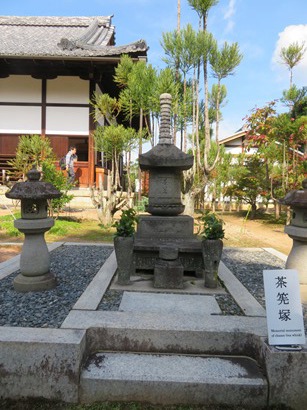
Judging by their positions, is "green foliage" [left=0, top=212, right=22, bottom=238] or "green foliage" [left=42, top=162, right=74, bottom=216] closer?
"green foliage" [left=0, top=212, right=22, bottom=238]

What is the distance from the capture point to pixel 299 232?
3.80 metres

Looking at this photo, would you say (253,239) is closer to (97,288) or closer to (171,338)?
(97,288)

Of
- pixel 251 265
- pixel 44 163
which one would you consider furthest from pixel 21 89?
pixel 251 265

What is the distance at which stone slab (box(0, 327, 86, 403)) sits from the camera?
213 centimetres

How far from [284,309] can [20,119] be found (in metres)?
13.3

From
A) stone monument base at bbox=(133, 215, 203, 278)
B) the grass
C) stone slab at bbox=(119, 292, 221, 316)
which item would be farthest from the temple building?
the grass

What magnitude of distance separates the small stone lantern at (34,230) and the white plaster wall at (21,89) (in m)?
10.8

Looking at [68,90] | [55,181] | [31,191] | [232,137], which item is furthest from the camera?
[232,137]

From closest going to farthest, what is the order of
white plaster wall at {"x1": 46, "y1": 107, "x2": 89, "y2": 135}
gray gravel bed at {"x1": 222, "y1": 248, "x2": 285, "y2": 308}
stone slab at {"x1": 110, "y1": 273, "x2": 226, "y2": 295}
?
stone slab at {"x1": 110, "y1": 273, "x2": 226, "y2": 295}
gray gravel bed at {"x1": 222, "y1": 248, "x2": 285, "y2": 308}
white plaster wall at {"x1": 46, "y1": 107, "x2": 89, "y2": 135}

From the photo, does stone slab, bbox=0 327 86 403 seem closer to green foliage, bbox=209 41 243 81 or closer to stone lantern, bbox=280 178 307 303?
stone lantern, bbox=280 178 307 303

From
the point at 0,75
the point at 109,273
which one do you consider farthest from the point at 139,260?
the point at 0,75

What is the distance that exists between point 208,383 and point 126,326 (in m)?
0.77

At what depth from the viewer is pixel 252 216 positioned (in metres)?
14.3

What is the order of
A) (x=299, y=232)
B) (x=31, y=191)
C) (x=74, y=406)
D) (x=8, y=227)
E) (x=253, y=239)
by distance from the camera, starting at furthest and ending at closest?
(x=253, y=239) → (x=8, y=227) → (x=299, y=232) → (x=31, y=191) → (x=74, y=406)
